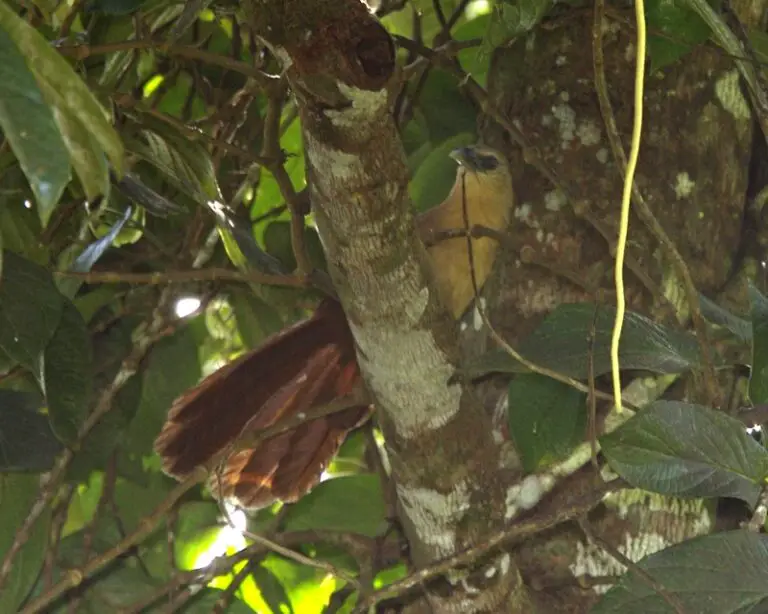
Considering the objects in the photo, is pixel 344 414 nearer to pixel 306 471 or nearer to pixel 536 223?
pixel 306 471

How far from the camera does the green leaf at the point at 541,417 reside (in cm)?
112

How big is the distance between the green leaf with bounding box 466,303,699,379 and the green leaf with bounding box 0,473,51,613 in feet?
2.21

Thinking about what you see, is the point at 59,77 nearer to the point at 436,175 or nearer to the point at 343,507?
the point at 343,507

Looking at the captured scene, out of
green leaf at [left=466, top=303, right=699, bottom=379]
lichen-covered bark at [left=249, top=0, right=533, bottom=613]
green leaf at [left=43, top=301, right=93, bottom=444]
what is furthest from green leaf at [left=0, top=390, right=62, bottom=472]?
green leaf at [left=466, top=303, right=699, bottom=379]

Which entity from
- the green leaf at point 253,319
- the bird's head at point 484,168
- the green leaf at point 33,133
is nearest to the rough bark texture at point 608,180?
the bird's head at point 484,168

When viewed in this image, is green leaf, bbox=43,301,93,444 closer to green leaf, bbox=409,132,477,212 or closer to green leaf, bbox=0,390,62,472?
green leaf, bbox=0,390,62,472

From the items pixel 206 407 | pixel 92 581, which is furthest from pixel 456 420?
pixel 92 581

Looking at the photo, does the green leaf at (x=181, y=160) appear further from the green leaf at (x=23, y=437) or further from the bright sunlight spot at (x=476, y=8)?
the bright sunlight spot at (x=476, y=8)

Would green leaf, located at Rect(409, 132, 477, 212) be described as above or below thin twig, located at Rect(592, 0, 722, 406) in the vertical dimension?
below

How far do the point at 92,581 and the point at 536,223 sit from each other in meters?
0.78

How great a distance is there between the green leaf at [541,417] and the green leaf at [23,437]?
580 mm

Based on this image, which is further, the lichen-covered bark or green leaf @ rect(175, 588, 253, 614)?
green leaf @ rect(175, 588, 253, 614)

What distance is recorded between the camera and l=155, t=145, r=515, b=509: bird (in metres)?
1.48

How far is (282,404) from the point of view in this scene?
1589mm
